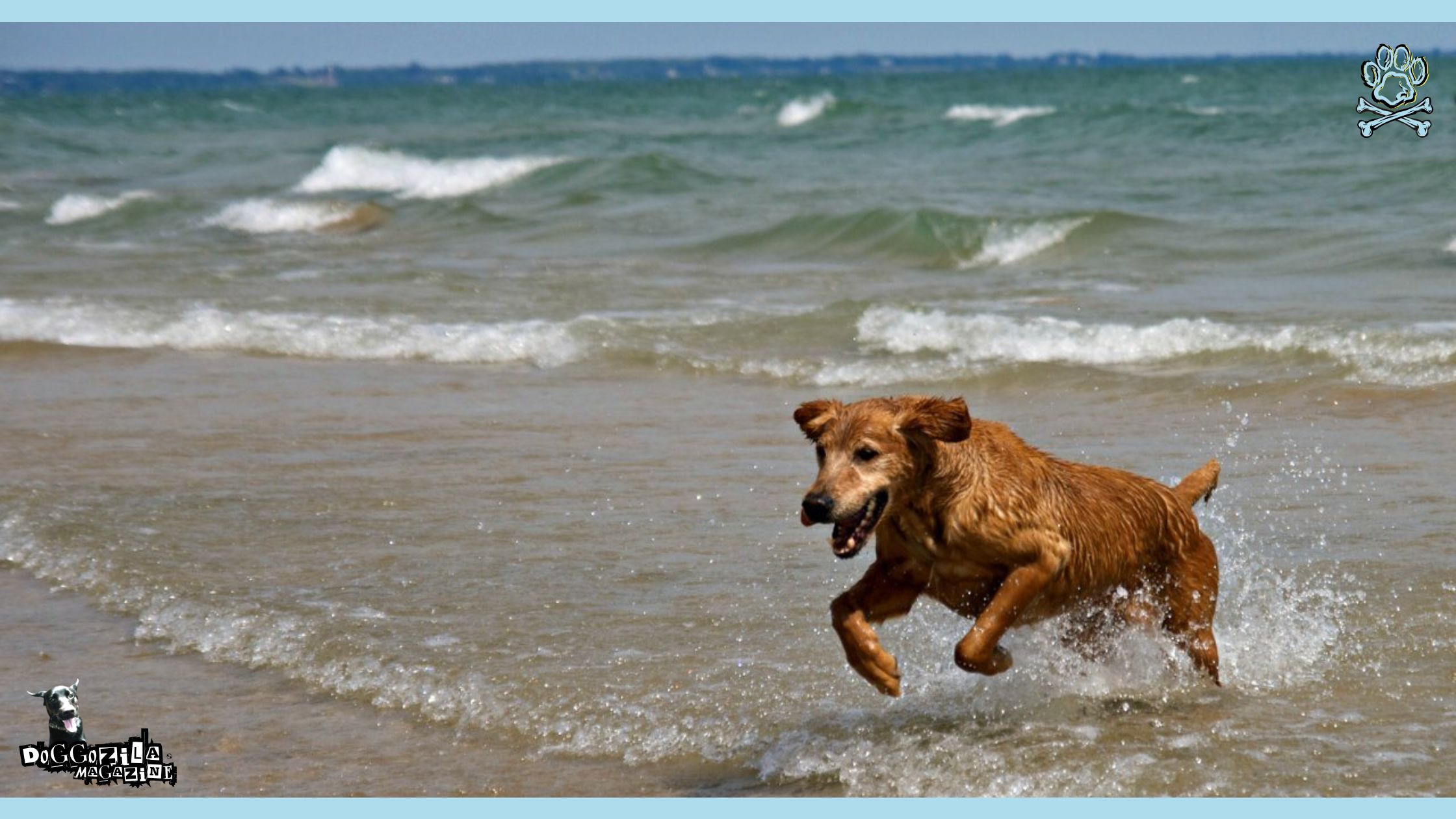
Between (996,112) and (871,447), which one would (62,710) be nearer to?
(871,447)

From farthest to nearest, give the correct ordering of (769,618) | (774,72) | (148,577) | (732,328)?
(774,72) → (732,328) → (148,577) → (769,618)

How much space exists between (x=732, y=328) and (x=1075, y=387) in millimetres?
3725

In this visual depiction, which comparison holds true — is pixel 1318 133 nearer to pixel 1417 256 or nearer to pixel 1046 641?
pixel 1417 256

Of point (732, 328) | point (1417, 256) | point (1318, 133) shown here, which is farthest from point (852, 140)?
point (732, 328)

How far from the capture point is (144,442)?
11.2 m

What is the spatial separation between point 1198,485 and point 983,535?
4.74ft

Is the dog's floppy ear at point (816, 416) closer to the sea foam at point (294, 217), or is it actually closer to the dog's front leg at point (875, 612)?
the dog's front leg at point (875, 612)

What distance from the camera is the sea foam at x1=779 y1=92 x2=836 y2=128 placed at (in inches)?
2039

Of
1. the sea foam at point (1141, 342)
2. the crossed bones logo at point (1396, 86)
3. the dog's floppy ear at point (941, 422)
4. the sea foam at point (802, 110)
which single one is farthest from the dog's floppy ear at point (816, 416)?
the sea foam at point (802, 110)

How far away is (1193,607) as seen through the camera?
641 centimetres

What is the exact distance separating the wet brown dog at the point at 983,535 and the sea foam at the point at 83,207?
85.1 feet

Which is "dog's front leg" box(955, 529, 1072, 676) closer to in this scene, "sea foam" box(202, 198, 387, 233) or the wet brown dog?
the wet brown dog

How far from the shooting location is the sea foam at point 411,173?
34.6m

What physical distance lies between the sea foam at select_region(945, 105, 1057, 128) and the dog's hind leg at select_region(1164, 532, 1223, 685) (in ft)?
117
